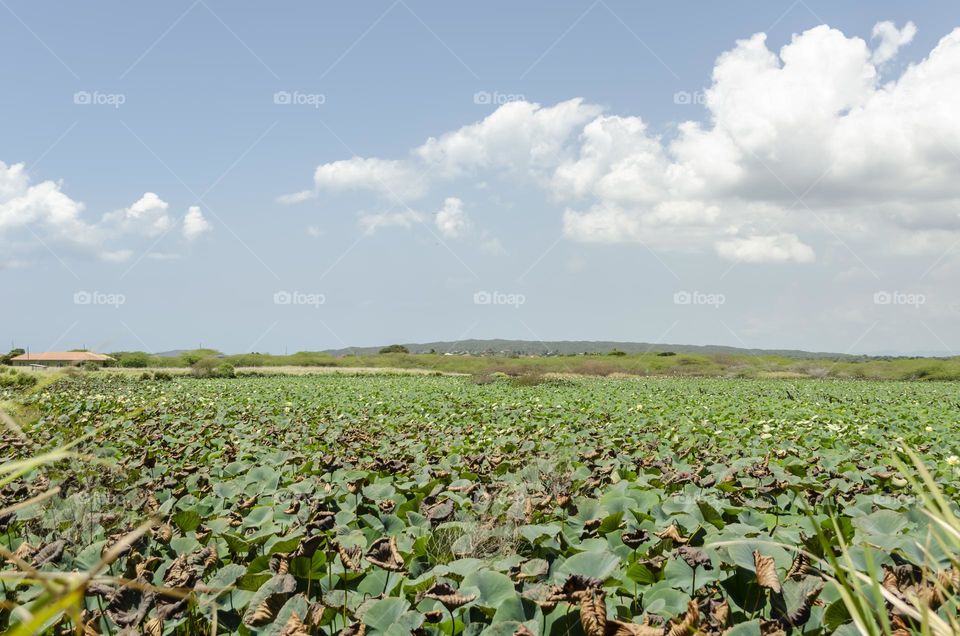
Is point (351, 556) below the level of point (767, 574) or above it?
below

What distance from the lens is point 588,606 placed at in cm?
193

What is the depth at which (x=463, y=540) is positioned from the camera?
2.98m

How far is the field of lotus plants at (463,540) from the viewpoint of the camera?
85.8 inches

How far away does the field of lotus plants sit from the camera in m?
2.18

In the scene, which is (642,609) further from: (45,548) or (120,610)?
(45,548)

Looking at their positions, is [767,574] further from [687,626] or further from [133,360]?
[133,360]

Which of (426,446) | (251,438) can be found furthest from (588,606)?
(251,438)

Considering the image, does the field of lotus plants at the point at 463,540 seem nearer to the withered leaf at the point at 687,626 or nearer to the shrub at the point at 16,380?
the withered leaf at the point at 687,626

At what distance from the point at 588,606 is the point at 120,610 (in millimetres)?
1731

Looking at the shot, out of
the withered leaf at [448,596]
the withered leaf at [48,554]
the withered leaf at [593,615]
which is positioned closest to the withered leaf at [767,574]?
the withered leaf at [593,615]

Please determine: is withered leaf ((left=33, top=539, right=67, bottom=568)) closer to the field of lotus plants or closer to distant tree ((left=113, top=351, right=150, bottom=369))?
the field of lotus plants

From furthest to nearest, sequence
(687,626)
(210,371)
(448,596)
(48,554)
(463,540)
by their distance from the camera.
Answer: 1. (210,371)
2. (463,540)
3. (48,554)
4. (448,596)
5. (687,626)

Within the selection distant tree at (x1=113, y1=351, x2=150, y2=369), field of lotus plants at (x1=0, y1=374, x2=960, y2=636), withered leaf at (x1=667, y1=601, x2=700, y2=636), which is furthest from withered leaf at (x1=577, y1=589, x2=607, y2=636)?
distant tree at (x1=113, y1=351, x2=150, y2=369)

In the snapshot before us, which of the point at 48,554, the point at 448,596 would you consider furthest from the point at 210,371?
the point at 448,596
